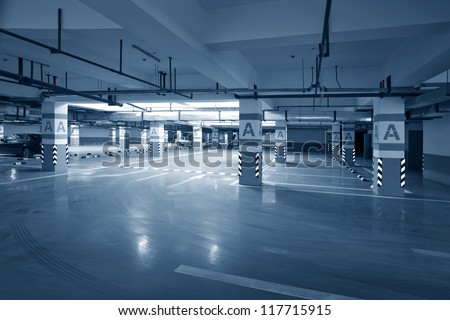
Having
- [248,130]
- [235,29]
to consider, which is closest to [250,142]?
[248,130]

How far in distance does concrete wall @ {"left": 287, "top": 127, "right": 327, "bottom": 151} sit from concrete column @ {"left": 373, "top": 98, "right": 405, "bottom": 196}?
3145cm

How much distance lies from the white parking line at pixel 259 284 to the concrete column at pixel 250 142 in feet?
27.1

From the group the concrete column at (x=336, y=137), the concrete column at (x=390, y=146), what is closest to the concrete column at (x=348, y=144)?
the concrete column at (x=336, y=137)

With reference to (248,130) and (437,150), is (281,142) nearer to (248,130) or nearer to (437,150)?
(437,150)

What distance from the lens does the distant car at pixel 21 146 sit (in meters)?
21.6

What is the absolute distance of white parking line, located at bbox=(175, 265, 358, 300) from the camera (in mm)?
3646

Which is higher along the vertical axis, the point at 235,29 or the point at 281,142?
the point at 235,29

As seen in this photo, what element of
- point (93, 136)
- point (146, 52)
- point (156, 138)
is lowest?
point (156, 138)

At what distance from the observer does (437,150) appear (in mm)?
13633

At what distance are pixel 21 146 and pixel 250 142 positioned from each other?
17.6 m

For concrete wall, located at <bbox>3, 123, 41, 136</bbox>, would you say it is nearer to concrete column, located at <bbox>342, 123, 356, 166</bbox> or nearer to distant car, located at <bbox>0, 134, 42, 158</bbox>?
distant car, located at <bbox>0, 134, 42, 158</bbox>

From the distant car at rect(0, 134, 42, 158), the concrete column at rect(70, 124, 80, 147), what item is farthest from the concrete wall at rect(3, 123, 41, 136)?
the distant car at rect(0, 134, 42, 158)

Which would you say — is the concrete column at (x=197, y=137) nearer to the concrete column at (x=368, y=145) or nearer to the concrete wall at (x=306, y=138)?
the concrete wall at (x=306, y=138)

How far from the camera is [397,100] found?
10266 millimetres
